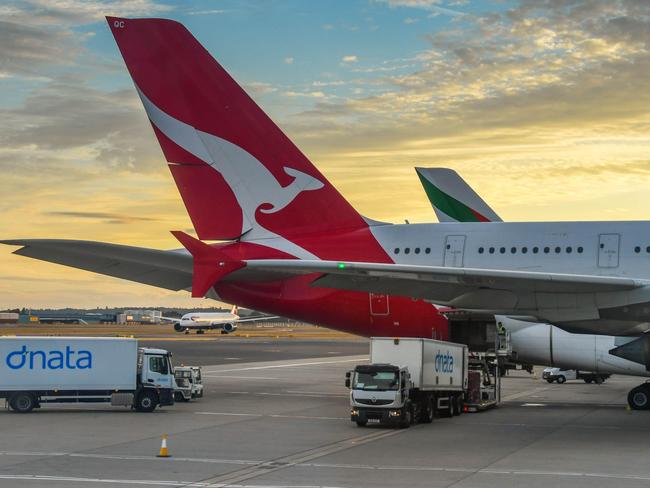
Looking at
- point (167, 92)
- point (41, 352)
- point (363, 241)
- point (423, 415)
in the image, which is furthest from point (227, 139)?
point (423, 415)

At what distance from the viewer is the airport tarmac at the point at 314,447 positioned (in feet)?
66.1

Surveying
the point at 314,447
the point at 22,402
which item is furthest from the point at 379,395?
the point at 22,402

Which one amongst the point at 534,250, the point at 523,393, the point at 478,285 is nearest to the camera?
the point at 478,285

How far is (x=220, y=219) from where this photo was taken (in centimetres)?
3775

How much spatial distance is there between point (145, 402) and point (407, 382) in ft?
31.3

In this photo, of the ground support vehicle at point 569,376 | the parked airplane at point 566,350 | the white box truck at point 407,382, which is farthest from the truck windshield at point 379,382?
the ground support vehicle at point 569,376

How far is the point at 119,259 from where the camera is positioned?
30344 mm

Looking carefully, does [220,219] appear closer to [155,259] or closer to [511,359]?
[155,259]

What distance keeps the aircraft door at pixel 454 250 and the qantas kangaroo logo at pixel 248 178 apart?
5370mm

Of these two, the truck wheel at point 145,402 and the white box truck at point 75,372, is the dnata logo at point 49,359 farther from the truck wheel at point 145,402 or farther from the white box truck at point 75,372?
the truck wheel at point 145,402

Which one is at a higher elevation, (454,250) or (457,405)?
(454,250)

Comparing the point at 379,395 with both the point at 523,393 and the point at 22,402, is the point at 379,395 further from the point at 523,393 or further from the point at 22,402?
the point at 523,393

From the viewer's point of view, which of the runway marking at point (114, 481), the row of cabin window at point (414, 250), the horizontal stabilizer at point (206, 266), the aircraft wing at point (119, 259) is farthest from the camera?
the row of cabin window at point (414, 250)

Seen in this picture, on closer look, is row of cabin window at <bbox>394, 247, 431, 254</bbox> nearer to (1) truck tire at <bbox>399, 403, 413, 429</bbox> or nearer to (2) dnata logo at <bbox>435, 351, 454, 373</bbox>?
(2) dnata logo at <bbox>435, 351, 454, 373</bbox>
